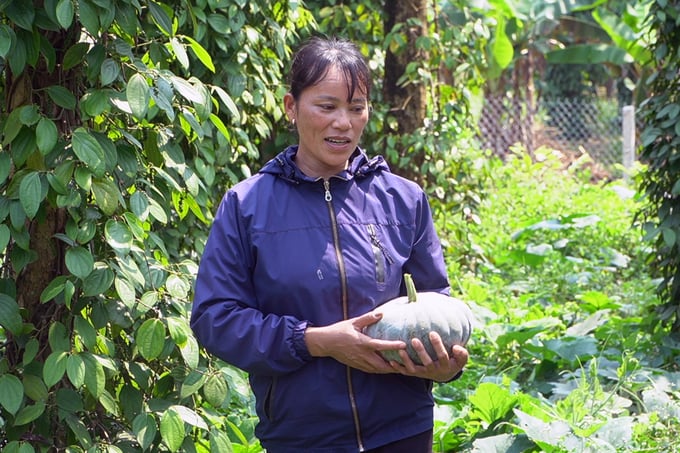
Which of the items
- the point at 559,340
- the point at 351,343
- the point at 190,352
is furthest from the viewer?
the point at 559,340

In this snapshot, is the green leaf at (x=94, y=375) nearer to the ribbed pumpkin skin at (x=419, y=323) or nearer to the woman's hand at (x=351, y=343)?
the woman's hand at (x=351, y=343)

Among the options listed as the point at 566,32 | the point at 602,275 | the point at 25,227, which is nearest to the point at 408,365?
the point at 25,227

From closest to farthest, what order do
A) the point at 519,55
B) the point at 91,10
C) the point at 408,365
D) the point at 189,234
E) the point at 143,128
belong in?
the point at 408,365 → the point at 91,10 → the point at 143,128 → the point at 189,234 → the point at 519,55

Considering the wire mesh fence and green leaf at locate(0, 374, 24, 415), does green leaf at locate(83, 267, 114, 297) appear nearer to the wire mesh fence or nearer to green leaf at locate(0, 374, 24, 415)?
green leaf at locate(0, 374, 24, 415)

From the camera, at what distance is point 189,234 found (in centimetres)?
458

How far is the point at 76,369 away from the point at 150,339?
232 mm

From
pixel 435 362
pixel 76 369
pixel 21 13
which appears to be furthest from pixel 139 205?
pixel 435 362

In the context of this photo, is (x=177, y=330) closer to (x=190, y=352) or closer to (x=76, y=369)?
(x=190, y=352)

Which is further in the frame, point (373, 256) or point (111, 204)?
point (111, 204)

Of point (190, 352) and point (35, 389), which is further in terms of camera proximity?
point (190, 352)

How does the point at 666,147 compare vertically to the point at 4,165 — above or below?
below

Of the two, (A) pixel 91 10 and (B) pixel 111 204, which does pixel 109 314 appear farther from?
(A) pixel 91 10

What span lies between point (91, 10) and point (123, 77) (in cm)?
28

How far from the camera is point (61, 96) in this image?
2777 mm
